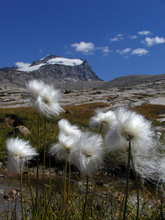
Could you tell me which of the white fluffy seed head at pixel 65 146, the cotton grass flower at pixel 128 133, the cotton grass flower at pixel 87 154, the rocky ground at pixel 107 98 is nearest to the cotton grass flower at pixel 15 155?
the white fluffy seed head at pixel 65 146

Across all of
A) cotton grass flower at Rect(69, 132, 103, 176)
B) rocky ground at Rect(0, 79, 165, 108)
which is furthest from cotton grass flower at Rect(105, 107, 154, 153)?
rocky ground at Rect(0, 79, 165, 108)

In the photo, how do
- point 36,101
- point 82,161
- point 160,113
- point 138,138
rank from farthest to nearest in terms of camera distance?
A: 1. point 160,113
2. point 36,101
3. point 82,161
4. point 138,138

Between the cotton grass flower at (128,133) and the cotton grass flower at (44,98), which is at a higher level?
the cotton grass flower at (44,98)

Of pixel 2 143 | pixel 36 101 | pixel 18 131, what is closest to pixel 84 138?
pixel 36 101

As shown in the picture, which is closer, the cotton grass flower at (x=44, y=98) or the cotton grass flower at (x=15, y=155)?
the cotton grass flower at (x=15, y=155)

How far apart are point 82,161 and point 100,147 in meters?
0.23

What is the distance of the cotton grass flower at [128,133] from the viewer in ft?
5.70

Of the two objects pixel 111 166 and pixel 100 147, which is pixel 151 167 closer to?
pixel 100 147

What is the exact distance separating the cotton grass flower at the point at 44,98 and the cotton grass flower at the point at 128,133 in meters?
0.78

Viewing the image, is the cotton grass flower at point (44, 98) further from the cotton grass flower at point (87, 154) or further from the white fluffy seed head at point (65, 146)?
the cotton grass flower at point (87, 154)

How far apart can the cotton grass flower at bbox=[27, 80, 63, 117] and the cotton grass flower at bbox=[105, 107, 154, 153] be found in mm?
784

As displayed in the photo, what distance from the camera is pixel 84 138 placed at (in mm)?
2006

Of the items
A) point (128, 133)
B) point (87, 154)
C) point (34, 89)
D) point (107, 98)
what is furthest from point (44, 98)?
point (107, 98)

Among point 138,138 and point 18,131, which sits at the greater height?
point 138,138
